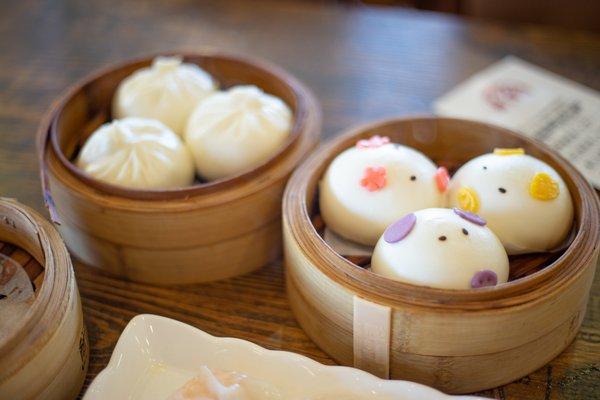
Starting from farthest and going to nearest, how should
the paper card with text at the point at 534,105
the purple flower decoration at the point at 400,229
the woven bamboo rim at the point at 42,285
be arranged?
1. the paper card with text at the point at 534,105
2. the purple flower decoration at the point at 400,229
3. the woven bamboo rim at the point at 42,285

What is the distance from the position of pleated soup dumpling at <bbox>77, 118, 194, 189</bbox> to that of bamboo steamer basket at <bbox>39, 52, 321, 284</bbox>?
0.06m

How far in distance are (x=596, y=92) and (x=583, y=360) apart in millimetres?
965

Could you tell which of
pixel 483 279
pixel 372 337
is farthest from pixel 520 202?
pixel 372 337

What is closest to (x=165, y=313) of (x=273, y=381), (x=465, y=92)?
(x=273, y=381)

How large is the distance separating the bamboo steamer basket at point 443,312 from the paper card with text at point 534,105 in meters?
0.46

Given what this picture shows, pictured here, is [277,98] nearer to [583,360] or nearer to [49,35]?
[583,360]

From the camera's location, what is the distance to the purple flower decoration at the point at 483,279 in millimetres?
1064

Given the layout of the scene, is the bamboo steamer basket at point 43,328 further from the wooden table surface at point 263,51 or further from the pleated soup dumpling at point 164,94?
the pleated soup dumpling at point 164,94

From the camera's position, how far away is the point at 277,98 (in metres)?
1.64

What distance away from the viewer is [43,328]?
1.01 m

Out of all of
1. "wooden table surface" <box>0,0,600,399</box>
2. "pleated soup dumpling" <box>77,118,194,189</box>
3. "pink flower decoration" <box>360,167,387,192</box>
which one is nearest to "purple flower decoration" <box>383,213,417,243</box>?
"pink flower decoration" <box>360,167,387,192</box>

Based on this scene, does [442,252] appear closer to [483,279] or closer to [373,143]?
[483,279]

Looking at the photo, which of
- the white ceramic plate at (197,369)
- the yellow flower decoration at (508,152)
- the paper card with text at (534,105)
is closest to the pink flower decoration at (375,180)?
the yellow flower decoration at (508,152)

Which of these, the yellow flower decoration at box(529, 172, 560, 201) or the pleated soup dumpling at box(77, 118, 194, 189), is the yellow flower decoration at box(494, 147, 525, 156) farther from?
the pleated soup dumpling at box(77, 118, 194, 189)
